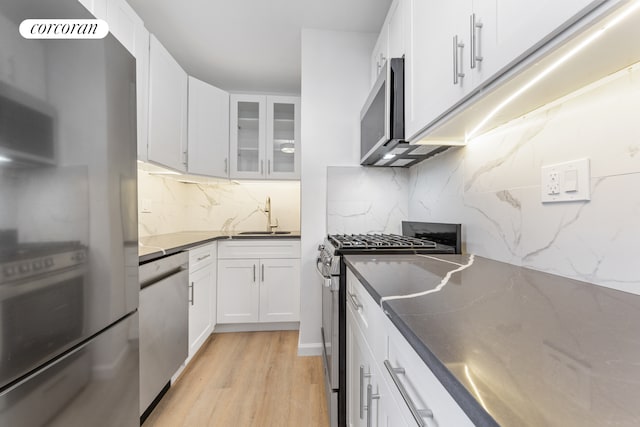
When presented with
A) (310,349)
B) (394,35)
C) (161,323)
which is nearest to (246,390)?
(310,349)

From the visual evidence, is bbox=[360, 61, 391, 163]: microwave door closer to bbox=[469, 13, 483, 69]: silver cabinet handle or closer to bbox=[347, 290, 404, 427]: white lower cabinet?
bbox=[469, 13, 483, 69]: silver cabinet handle

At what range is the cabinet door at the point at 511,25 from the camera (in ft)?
1.68

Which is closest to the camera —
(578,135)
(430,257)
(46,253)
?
(46,253)

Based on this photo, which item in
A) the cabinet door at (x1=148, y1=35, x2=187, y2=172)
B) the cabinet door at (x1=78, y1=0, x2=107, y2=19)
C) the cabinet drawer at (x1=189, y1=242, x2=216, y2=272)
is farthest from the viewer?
the cabinet drawer at (x1=189, y1=242, x2=216, y2=272)

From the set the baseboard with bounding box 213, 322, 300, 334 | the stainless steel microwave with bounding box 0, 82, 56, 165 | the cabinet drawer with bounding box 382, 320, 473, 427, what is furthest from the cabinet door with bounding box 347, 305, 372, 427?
the baseboard with bounding box 213, 322, 300, 334

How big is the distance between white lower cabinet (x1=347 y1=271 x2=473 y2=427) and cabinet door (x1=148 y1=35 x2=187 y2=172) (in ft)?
5.30

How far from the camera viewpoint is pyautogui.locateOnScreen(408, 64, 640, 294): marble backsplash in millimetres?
674

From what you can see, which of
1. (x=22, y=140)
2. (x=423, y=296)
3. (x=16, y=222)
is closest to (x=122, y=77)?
(x=22, y=140)

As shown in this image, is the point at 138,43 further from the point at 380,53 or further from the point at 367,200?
the point at 367,200

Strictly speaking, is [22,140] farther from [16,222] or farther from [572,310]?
[572,310]

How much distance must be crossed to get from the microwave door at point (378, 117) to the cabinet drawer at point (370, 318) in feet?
2.55

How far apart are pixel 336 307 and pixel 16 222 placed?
112 centimetres

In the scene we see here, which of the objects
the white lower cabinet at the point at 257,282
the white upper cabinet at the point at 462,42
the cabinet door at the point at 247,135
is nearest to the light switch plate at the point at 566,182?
the white upper cabinet at the point at 462,42

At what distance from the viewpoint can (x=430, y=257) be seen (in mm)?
1189
